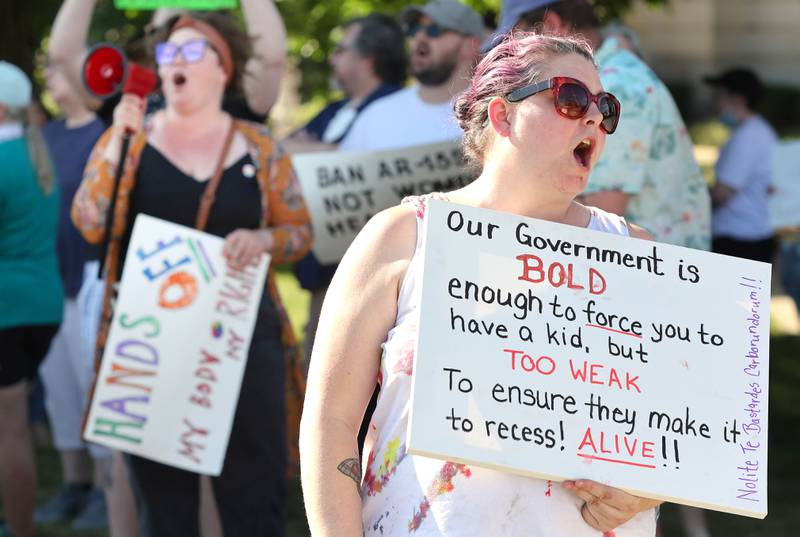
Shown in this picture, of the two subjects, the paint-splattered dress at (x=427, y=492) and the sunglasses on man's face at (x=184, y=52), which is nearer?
the paint-splattered dress at (x=427, y=492)

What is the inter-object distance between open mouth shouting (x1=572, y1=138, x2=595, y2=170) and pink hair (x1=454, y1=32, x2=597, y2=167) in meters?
0.15

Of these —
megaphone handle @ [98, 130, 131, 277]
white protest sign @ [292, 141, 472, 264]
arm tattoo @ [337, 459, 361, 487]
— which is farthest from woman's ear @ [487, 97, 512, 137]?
white protest sign @ [292, 141, 472, 264]

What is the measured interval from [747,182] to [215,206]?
14.7 feet

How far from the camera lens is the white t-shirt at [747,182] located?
797 centimetres

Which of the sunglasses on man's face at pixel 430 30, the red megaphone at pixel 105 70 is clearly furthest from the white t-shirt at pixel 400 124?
the red megaphone at pixel 105 70

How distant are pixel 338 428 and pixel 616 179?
76.0 inches

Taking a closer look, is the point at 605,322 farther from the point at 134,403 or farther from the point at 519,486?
the point at 134,403

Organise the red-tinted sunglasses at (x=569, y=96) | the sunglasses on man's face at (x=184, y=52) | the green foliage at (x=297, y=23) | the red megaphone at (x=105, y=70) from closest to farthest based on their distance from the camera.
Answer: the red-tinted sunglasses at (x=569, y=96) → the red megaphone at (x=105, y=70) → the sunglasses on man's face at (x=184, y=52) → the green foliage at (x=297, y=23)

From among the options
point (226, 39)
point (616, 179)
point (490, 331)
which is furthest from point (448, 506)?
point (226, 39)

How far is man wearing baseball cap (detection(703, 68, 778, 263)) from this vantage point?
26.2 ft

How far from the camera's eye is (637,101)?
420 cm

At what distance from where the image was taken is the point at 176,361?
4488mm

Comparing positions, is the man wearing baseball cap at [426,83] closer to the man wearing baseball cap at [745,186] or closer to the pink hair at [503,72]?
the man wearing baseball cap at [745,186]

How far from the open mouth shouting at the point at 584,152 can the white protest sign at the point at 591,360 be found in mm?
151
